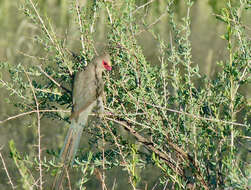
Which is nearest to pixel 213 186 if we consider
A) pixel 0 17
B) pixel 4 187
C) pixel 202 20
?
pixel 4 187

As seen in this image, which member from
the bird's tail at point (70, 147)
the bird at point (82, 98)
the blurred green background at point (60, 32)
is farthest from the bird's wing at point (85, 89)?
the blurred green background at point (60, 32)

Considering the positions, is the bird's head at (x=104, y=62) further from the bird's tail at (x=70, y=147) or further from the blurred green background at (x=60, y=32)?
the blurred green background at (x=60, y=32)

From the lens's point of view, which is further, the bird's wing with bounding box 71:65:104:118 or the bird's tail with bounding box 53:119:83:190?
the bird's wing with bounding box 71:65:104:118

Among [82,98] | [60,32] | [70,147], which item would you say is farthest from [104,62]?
[60,32]

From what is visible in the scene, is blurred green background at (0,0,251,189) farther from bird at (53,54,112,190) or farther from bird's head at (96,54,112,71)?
bird's head at (96,54,112,71)

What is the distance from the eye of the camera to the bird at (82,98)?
3.00 m

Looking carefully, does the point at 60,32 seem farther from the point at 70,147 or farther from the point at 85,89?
the point at 70,147

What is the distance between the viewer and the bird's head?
2.96m

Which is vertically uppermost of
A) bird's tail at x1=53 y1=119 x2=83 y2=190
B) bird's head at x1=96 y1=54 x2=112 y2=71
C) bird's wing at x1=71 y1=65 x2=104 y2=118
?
bird's head at x1=96 y1=54 x2=112 y2=71

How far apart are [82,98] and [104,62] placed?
416 millimetres

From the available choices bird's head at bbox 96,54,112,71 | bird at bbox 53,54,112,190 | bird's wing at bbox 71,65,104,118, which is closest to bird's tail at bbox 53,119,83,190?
bird at bbox 53,54,112,190

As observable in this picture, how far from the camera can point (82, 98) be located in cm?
336

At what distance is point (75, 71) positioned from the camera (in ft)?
10.5

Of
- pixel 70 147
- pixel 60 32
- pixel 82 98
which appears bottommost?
pixel 70 147
